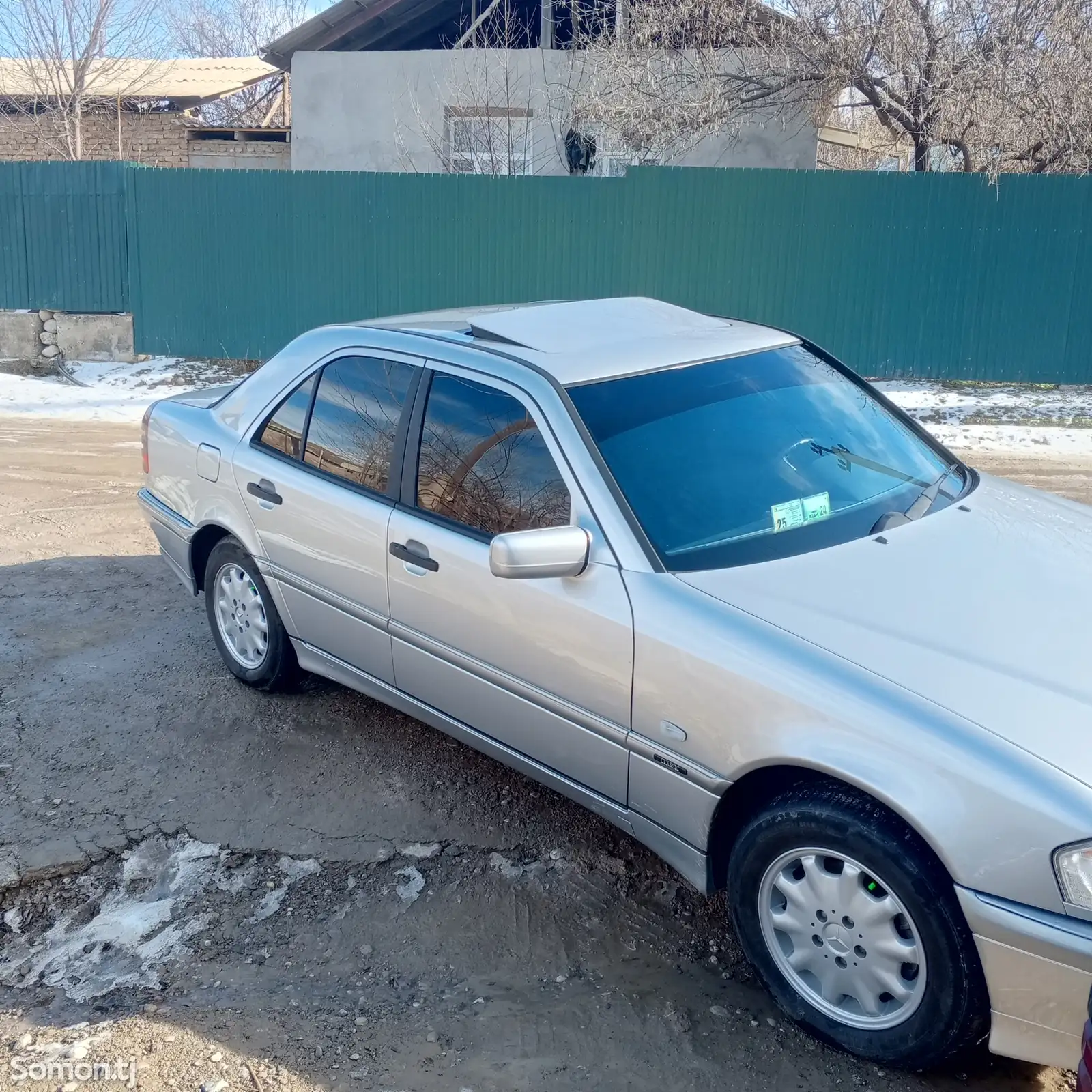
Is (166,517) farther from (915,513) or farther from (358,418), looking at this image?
(915,513)

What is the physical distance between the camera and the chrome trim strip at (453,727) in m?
3.33

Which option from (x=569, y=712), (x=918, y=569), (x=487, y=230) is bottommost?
(x=569, y=712)

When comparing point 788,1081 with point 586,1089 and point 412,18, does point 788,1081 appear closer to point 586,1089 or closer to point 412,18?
point 586,1089

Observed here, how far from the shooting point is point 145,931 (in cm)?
340

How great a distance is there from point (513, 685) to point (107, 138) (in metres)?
22.8

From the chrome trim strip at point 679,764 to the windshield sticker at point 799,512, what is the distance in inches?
28.9

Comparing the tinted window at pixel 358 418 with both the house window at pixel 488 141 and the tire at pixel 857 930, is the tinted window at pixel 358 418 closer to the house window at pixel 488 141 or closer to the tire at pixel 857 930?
the tire at pixel 857 930

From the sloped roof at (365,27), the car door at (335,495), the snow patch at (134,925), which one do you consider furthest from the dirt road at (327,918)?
the sloped roof at (365,27)

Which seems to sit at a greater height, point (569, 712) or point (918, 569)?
point (918, 569)

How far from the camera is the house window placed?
1647 centimetres

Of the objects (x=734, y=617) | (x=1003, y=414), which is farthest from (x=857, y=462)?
(x=1003, y=414)

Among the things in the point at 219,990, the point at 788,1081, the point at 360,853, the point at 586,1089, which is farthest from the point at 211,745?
the point at 788,1081

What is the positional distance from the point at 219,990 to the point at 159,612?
10.2ft

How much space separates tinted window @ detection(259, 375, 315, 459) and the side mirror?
5.18ft
